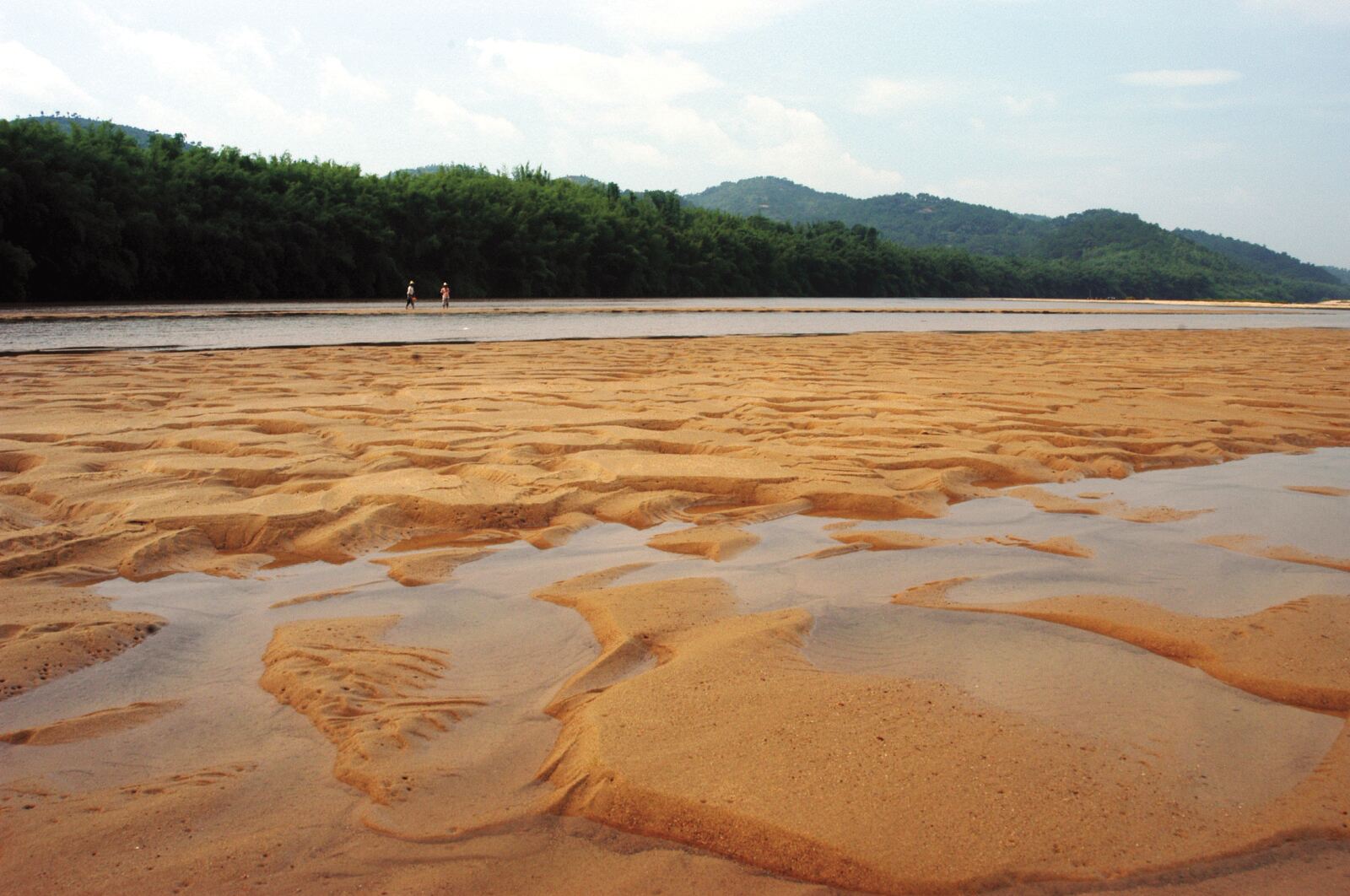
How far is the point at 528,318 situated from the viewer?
72.7 feet

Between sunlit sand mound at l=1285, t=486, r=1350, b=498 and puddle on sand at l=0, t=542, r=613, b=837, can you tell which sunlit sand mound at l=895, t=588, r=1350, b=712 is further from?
sunlit sand mound at l=1285, t=486, r=1350, b=498

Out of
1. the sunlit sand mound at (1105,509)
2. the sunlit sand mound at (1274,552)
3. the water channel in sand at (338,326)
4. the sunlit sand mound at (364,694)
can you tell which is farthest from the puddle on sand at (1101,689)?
the water channel in sand at (338,326)

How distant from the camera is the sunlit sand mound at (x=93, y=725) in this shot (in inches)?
76.0

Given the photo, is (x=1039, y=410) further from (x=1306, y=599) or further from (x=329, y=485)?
(x=329, y=485)

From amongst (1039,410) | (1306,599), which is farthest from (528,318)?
(1306,599)

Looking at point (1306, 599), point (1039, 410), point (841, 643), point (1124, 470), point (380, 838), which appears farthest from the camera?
point (1039, 410)

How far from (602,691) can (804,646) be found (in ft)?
1.80

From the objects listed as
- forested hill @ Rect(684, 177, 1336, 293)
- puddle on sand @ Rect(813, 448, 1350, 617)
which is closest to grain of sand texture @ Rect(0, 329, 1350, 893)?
puddle on sand @ Rect(813, 448, 1350, 617)

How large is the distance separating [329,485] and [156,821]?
2.45m

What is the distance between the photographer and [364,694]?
2125 millimetres

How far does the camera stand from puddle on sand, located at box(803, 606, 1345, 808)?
186 cm

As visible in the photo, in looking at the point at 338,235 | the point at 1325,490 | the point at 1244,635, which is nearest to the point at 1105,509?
the point at 1325,490

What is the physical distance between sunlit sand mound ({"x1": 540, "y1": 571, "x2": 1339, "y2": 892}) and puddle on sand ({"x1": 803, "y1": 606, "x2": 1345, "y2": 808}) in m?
0.06

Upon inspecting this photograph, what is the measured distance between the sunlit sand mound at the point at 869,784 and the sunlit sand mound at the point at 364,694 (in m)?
0.28
